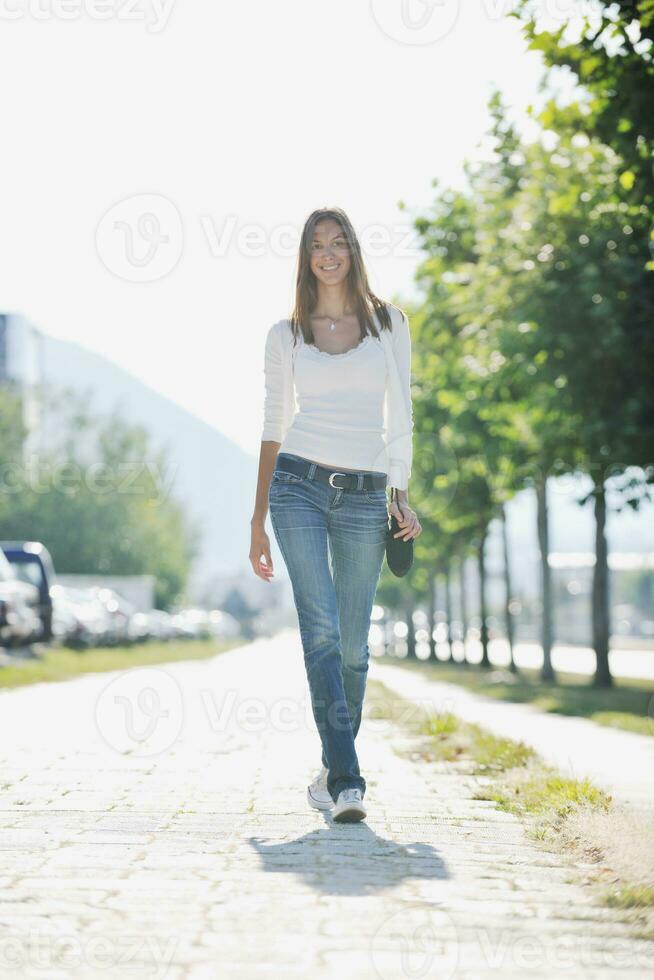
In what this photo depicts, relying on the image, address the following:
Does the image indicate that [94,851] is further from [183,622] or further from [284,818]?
[183,622]

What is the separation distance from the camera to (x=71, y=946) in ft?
11.5

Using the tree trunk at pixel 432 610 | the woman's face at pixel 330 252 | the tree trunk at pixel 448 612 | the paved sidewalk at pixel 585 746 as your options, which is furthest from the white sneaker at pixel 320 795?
the tree trunk at pixel 432 610

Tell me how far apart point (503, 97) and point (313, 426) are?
57.9ft

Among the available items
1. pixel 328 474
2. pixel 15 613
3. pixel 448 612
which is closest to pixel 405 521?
pixel 328 474

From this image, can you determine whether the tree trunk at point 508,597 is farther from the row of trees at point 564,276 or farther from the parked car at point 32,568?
the parked car at point 32,568

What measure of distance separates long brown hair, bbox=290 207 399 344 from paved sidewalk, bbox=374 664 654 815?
8.49ft

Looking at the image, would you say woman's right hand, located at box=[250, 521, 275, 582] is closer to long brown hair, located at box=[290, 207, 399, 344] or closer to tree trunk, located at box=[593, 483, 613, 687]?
long brown hair, located at box=[290, 207, 399, 344]

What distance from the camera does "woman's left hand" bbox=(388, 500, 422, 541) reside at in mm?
5809

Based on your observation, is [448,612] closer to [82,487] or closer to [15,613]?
[82,487]

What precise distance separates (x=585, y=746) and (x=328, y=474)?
5.45m

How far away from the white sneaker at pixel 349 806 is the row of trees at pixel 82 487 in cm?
5788

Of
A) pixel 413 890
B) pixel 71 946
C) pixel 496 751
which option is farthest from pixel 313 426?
pixel 496 751

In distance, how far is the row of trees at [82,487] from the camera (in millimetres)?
65000

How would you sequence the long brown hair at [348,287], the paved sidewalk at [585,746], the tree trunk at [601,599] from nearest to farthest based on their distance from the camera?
the long brown hair at [348,287], the paved sidewalk at [585,746], the tree trunk at [601,599]
